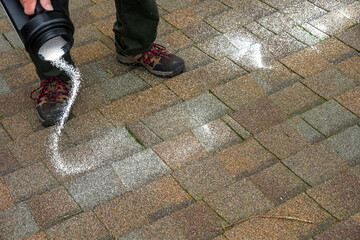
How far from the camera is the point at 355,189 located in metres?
2.23

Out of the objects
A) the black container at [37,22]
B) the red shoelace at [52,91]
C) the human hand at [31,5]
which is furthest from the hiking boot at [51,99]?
the human hand at [31,5]

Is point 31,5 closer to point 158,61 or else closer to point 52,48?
point 52,48

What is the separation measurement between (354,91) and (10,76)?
2383 mm

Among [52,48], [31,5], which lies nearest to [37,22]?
[31,5]

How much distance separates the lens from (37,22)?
215 cm

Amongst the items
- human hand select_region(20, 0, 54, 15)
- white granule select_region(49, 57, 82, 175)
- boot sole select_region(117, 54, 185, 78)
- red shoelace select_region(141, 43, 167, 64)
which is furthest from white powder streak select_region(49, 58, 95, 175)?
human hand select_region(20, 0, 54, 15)

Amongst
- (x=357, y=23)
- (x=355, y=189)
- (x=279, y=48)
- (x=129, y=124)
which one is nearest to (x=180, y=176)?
(x=129, y=124)

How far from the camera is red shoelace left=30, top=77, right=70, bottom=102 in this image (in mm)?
3088

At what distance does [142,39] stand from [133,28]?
110 mm

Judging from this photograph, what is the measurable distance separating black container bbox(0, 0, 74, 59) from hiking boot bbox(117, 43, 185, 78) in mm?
1093

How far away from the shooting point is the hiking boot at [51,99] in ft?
9.63

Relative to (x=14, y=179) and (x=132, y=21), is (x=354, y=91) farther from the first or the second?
(x=14, y=179)

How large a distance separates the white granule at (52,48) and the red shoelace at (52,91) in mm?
671

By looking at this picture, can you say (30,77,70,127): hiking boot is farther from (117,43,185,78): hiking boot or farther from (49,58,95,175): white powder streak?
(117,43,185,78): hiking boot
